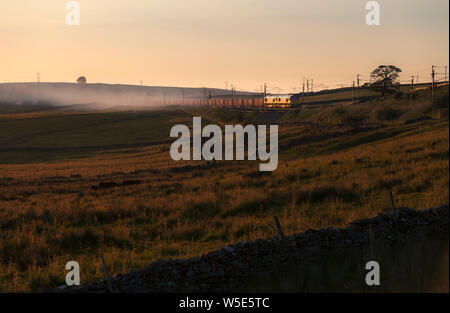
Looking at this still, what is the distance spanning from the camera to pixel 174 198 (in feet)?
76.4

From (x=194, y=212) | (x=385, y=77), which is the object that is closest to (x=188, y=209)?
(x=194, y=212)

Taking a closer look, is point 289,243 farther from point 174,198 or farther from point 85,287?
point 174,198

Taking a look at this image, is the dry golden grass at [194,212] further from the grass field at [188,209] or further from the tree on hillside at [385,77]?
the tree on hillside at [385,77]

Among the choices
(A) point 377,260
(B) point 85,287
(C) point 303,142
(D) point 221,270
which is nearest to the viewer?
(B) point 85,287

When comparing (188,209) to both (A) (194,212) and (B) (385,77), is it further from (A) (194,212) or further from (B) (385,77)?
(B) (385,77)

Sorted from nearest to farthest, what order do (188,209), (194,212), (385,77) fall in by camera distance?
(194,212) → (188,209) → (385,77)

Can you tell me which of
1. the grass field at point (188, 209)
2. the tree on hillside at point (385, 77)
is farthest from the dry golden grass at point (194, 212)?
the tree on hillside at point (385, 77)

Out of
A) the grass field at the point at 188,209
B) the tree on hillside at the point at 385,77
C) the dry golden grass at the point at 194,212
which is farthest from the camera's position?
the tree on hillside at the point at 385,77

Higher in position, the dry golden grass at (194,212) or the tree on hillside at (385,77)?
the tree on hillside at (385,77)

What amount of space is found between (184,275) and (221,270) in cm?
89

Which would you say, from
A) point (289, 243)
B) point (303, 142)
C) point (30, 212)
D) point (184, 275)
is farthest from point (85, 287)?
point (303, 142)

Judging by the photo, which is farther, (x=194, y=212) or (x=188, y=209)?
(x=188, y=209)

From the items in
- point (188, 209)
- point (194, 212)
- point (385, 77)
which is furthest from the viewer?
point (385, 77)

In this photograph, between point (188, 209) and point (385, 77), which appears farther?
point (385, 77)
